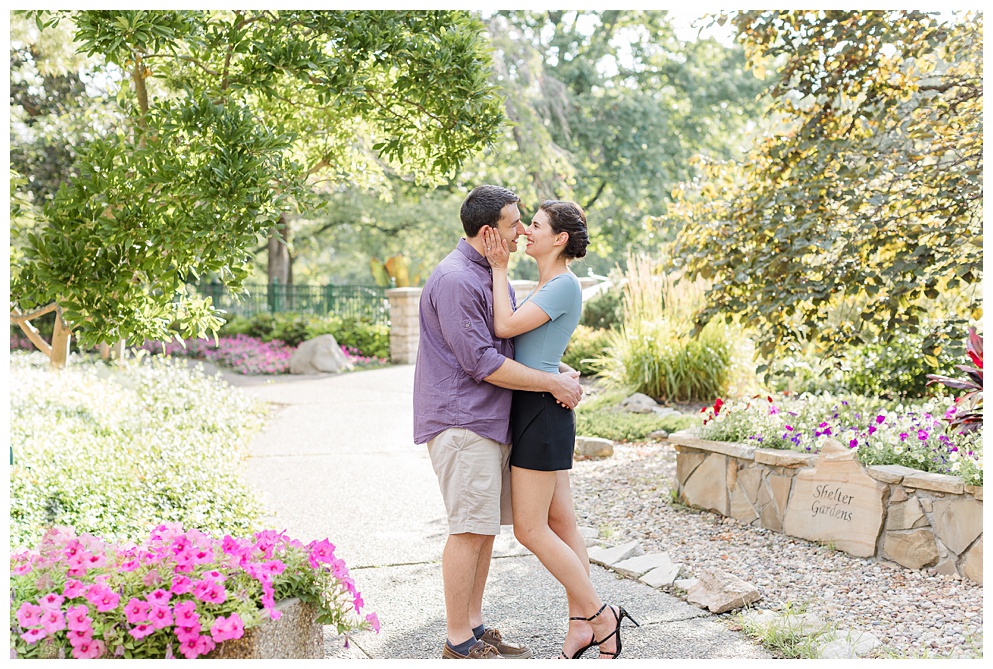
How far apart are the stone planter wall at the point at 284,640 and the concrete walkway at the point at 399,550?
16.3 inches

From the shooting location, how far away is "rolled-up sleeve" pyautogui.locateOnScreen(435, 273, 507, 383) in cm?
278

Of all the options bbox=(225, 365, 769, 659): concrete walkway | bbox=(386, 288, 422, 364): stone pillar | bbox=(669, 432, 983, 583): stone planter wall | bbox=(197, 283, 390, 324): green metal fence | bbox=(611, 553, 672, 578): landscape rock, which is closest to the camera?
bbox=(225, 365, 769, 659): concrete walkway

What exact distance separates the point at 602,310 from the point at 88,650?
11.5 metres

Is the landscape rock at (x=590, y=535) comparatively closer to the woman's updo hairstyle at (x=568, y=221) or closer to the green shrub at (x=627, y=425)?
the woman's updo hairstyle at (x=568, y=221)

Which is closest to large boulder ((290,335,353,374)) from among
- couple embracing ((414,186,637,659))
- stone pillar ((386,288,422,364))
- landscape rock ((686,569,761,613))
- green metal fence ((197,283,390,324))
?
stone pillar ((386,288,422,364))

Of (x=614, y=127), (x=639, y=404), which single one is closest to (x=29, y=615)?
(x=639, y=404)

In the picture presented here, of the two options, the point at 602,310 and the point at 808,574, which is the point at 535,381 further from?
the point at 602,310

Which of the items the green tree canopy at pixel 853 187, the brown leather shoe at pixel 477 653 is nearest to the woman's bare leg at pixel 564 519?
the brown leather shoe at pixel 477 653

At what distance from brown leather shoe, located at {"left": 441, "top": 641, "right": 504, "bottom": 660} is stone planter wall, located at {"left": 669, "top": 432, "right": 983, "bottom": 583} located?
2098 millimetres

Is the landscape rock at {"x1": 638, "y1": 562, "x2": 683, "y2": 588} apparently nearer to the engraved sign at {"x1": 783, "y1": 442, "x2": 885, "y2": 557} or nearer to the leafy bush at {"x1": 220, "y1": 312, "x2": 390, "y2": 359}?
the engraved sign at {"x1": 783, "y1": 442, "x2": 885, "y2": 557}

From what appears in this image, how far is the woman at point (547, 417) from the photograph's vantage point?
289 cm

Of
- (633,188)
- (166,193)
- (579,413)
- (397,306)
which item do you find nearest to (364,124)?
(166,193)

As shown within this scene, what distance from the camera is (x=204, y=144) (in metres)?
3.29
